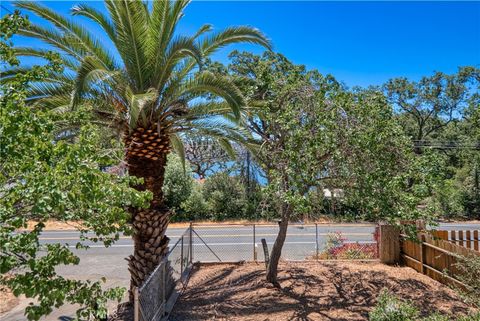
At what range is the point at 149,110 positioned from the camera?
8.25m

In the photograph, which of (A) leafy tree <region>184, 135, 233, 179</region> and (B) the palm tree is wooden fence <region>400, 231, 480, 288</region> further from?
(A) leafy tree <region>184, 135, 233, 179</region>

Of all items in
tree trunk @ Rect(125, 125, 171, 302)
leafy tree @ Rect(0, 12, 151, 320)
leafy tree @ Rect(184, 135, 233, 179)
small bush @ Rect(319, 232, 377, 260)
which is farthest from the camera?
leafy tree @ Rect(184, 135, 233, 179)

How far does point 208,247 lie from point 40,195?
360 inches

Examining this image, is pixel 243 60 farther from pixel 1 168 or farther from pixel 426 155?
pixel 1 168

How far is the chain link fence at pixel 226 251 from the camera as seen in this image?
6.90 meters

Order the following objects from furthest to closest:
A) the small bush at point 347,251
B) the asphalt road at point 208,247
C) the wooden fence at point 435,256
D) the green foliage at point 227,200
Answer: the green foliage at point 227,200 → the small bush at point 347,251 → the asphalt road at point 208,247 → the wooden fence at point 435,256

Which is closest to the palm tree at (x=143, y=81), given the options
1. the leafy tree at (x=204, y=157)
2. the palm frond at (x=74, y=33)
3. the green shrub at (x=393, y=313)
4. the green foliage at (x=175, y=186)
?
the palm frond at (x=74, y=33)

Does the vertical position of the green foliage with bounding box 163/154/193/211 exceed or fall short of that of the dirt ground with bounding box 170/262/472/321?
it exceeds it

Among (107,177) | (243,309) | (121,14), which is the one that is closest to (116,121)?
(121,14)

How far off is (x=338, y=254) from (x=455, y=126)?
30734 mm

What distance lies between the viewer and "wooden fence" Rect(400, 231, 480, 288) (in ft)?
29.1

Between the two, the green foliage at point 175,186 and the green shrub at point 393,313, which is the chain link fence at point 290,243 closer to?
the green foliage at point 175,186

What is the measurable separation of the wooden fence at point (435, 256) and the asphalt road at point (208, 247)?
3.12 meters

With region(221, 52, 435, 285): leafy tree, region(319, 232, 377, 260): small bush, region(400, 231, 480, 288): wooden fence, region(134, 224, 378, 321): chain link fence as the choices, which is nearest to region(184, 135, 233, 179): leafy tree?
region(134, 224, 378, 321): chain link fence
